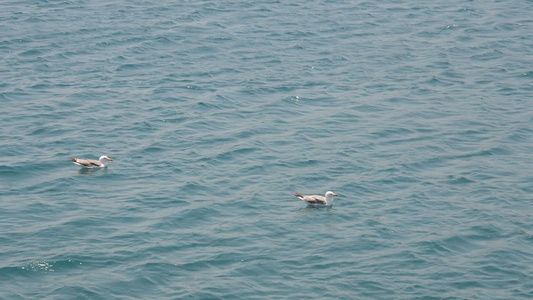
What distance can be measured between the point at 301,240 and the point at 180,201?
604 cm

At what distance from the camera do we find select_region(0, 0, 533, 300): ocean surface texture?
32.5 metres

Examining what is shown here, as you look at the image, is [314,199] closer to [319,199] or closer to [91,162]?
[319,199]

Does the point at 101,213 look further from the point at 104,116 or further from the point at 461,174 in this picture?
the point at 461,174

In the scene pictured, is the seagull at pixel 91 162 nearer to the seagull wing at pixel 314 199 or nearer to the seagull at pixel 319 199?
the seagull at pixel 319 199

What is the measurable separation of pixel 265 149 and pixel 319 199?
6642mm

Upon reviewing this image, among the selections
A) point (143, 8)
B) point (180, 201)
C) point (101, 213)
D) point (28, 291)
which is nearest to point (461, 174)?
point (180, 201)

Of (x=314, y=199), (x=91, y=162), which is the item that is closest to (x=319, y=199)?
(x=314, y=199)

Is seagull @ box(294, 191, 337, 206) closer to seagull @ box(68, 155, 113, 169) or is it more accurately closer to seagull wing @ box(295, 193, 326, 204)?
seagull wing @ box(295, 193, 326, 204)

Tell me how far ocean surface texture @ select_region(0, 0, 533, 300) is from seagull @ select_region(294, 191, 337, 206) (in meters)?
0.39

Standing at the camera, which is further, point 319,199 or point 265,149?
point 265,149

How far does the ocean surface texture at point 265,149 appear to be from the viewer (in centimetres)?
3250

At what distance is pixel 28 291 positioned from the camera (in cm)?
3064

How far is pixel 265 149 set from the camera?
144ft

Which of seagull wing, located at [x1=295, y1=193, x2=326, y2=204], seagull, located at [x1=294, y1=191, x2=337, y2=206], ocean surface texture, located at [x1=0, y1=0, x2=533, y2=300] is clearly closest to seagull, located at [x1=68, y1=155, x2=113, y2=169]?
ocean surface texture, located at [x1=0, y1=0, x2=533, y2=300]
